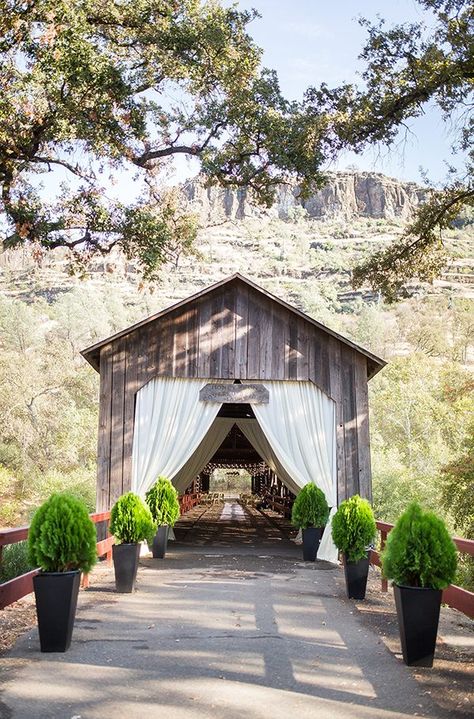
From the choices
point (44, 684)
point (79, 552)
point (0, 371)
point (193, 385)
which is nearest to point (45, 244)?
point (193, 385)

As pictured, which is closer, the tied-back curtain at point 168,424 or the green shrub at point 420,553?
the green shrub at point 420,553

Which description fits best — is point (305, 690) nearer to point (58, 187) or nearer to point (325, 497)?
point (325, 497)

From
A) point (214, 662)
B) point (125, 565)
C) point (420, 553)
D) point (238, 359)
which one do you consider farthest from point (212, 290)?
point (214, 662)

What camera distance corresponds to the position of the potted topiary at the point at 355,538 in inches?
276

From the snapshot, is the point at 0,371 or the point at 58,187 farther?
the point at 0,371

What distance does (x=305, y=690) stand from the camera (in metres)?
3.99

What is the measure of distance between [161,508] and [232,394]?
2.47m

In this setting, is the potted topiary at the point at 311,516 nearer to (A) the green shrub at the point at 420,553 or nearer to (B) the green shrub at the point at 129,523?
(B) the green shrub at the point at 129,523

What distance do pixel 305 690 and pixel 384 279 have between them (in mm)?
8867

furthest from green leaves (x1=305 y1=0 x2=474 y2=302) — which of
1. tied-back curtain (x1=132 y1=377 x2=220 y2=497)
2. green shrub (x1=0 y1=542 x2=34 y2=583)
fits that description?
green shrub (x1=0 y1=542 x2=34 y2=583)

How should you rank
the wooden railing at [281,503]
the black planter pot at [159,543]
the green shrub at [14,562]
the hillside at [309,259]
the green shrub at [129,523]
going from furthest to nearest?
the hillside at [309,259], the wooden railing at [281,503], the green shrub at [14,562], the black planter pot at [159,543], the green shrub at [129,523]

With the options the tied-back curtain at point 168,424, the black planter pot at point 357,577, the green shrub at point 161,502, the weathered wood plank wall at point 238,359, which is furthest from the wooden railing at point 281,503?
the black planter pot at point 357,577

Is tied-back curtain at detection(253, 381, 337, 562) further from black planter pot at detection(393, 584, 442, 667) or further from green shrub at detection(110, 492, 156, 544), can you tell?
black planter pot at detection(393, 584, 442, 667)

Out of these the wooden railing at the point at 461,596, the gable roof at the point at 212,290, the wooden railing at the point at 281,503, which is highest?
the gable roof at the point at 212,290
